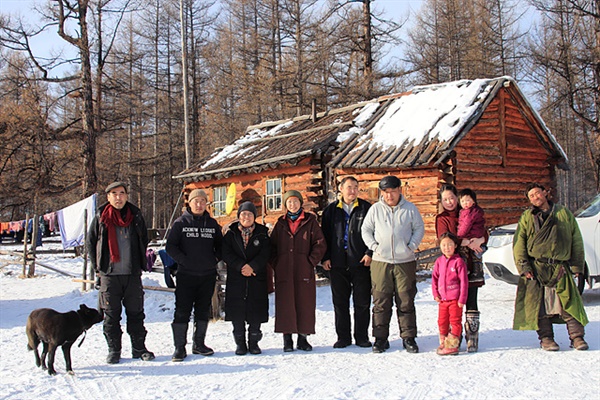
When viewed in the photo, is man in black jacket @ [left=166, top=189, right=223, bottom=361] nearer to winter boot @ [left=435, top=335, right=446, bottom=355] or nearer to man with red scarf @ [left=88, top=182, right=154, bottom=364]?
man with red scarf @ [left=88, top=182, right=154, bottom=364]

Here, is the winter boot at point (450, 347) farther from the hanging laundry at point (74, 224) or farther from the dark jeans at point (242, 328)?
the hanging laundry at point (74, 224)

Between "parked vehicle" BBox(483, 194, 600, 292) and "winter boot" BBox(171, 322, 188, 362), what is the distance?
4.95 m

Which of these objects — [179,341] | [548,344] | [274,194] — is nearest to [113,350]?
[179,341]

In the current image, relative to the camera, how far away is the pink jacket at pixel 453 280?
5496 mm

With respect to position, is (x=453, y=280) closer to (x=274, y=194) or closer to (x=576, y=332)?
(x=576, y=332)

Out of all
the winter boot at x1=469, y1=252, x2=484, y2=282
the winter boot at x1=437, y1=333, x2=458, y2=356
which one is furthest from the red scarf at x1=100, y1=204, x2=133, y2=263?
the winter boot at x1=469, y1=252, x2=484, y2=282

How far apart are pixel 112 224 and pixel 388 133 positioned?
1016 centimetres

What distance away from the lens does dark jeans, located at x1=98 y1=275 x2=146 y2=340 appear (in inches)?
222

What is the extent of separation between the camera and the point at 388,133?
14586 millimetres

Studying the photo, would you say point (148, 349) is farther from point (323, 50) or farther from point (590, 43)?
point (590, 43)

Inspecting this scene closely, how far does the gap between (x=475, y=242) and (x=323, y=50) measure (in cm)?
2102

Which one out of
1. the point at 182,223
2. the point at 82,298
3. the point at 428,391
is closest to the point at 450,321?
the point at 428,391

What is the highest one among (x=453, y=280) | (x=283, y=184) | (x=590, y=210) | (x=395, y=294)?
(x=283, y=184)

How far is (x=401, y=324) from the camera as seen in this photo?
18.9 feet
